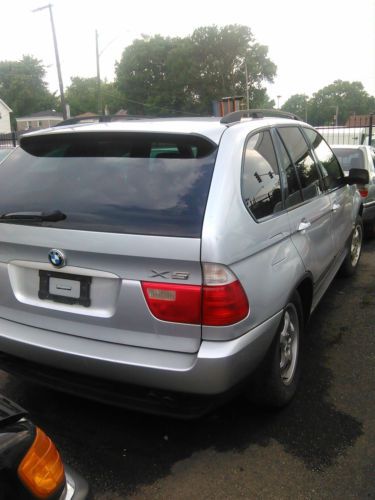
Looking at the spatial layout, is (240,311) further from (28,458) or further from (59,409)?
(59,409)

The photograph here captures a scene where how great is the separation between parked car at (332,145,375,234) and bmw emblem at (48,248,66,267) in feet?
17.7

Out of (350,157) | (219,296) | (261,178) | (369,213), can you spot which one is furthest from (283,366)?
(350,157)

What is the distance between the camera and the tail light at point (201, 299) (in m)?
2.10

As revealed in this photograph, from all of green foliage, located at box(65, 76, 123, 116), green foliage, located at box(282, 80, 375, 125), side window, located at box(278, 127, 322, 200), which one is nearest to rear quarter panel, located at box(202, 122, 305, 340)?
side window, located at box(278, 127, 322, 200)

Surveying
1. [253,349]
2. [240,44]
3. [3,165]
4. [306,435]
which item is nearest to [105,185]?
[3,165]

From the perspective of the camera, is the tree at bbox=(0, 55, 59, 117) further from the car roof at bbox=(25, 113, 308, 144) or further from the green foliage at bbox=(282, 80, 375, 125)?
the car roof at bbox=(25, 113, 308, 144)

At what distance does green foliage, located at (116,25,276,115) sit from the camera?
63406mm

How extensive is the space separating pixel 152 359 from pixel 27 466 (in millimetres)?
884

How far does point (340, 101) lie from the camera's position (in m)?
111

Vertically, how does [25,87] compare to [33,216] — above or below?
above

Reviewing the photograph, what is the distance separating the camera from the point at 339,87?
112 m

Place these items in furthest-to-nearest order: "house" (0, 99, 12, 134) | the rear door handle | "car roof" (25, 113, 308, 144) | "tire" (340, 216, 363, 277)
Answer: "house" (0, 99, 12, 134)
"tire" (340, 216, 363, 277)
the rear door handle
"car roof" (25, 113, 308, 144)

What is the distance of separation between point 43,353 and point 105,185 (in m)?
0.90

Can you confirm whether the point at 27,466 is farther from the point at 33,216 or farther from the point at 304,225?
the point at 304,225
